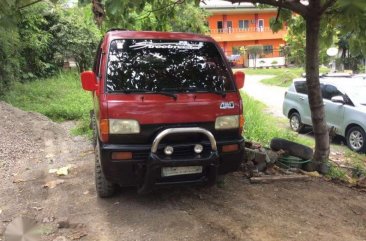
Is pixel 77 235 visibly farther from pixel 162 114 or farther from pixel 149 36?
pixel 149 36

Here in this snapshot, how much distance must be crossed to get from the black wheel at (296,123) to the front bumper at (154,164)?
8.41 meters

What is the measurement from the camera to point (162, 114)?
187 inches

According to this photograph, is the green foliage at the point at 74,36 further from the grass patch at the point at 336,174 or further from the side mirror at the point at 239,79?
the side mirror at the point at 239,79

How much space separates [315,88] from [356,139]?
430 centimetres

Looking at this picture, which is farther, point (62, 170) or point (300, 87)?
point (300, 87)

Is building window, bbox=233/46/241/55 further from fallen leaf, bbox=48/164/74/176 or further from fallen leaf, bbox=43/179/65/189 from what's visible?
fallen leaf, bbox=43/179/65/189

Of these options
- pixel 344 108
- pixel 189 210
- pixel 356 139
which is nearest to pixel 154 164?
pixel 189 210

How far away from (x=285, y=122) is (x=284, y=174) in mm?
8753

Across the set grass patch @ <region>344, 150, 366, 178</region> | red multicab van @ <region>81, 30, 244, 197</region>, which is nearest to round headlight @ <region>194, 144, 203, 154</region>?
red multicab van @ <region>81, 30, 244, 197</region>

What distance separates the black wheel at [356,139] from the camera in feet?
33.5

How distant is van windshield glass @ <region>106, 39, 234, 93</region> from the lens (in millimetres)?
5087

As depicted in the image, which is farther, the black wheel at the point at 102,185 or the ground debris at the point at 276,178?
the ground debris at the point at 276,178

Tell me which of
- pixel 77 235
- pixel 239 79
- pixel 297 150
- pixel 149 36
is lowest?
pixel 77 235

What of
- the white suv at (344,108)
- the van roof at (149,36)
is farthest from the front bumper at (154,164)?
the white suv at (344,108)
